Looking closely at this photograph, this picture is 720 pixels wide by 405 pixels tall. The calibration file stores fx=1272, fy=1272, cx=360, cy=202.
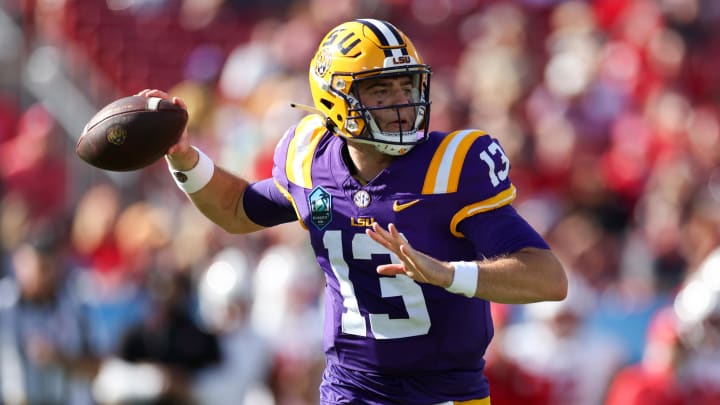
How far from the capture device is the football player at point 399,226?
12.5 ft

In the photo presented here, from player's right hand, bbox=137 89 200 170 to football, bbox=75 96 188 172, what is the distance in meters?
0.06

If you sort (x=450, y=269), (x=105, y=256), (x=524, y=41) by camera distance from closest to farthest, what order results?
(x=450, y=269), (x=105, y=256), (x=524, y=41)

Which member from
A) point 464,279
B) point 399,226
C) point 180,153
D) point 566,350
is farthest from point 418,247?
point 566,350

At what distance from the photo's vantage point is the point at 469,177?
3842 millimetres

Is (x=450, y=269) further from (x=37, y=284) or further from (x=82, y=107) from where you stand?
(x=82, y=107)

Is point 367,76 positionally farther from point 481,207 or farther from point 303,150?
point 481,207

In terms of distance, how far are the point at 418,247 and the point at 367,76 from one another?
578mm

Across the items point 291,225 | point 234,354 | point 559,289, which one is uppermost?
point 291,225

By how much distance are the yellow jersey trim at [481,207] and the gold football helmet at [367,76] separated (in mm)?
294

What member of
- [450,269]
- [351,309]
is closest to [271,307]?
[351,309]

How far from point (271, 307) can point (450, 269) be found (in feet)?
14.6

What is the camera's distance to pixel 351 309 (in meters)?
4.05

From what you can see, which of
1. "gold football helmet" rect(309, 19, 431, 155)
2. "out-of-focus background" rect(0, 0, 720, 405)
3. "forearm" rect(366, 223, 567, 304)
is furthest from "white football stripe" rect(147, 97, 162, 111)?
"out-of-focus background" rect(0, 0, 720, 405)

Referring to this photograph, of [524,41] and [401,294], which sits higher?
[524,41]
